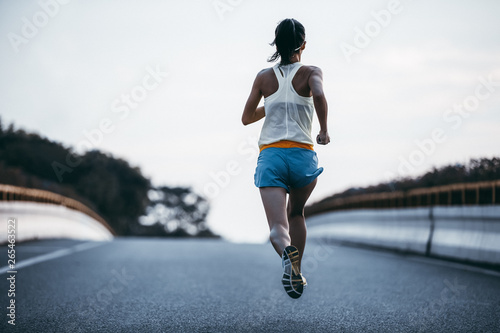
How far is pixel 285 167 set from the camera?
4961 mm

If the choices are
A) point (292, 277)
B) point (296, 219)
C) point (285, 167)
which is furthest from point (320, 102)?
point (292, 277)

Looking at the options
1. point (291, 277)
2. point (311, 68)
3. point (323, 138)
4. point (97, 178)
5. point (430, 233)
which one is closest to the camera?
point (291, 277)

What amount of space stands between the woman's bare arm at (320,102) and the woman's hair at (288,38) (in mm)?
259

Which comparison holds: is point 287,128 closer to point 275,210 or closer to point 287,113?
point 287,113

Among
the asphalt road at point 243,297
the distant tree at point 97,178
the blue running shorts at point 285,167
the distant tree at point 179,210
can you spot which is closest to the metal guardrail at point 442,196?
the asphalt road at point 243,297

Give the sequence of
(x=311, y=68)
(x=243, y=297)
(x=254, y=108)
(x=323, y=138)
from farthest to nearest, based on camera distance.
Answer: (x=243, y=297)
(x=254, y=108)
(x=311, y=68)
(x=323, y=138)

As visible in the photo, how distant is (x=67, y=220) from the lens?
22281 mm

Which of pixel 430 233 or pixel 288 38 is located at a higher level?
pixel 288 38

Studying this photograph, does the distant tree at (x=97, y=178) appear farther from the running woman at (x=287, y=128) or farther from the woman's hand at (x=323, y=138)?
the woman's hand at (x=323, y=138)

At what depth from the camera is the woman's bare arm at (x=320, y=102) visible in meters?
4.89

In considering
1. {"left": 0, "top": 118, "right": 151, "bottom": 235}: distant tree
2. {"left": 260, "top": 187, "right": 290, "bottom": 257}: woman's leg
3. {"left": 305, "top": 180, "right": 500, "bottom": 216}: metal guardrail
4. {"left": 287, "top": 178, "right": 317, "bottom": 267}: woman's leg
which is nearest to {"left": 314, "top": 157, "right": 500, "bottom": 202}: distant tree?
{"left": 305, "top": 180, "right": 500, "bottom": 216}: metal guardrail

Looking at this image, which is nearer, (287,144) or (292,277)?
(292,277)

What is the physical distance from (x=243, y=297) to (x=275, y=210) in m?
1.78

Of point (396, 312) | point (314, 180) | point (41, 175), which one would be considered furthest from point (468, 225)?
point (41, 175)
